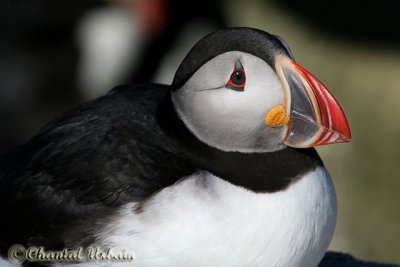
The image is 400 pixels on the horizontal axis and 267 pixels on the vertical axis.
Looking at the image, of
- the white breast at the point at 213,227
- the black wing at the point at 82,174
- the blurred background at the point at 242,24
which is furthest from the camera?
the blurred background at the point at 242,24

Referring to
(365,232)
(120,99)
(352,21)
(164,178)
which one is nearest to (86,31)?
(352,21)

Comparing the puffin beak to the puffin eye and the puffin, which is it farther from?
the puffin eye

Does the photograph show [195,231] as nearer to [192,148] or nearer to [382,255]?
[192,148]

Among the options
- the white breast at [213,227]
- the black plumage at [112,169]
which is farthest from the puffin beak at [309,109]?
the white breast at [213,227]

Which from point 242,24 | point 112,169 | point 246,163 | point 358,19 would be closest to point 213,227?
point 246,163

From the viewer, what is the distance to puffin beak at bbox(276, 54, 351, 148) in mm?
3770

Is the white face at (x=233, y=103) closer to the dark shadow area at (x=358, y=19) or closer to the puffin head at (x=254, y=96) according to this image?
the puffin head at (x=254, y=96)

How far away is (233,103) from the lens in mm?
3750

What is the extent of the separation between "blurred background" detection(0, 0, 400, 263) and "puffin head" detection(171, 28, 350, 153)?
4.16 m

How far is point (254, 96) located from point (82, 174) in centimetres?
78

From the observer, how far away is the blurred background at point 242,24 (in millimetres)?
7910

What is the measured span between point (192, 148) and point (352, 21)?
4.81 m

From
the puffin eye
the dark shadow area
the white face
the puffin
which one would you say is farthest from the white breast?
the dark shadow area

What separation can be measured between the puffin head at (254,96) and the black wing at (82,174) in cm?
24
